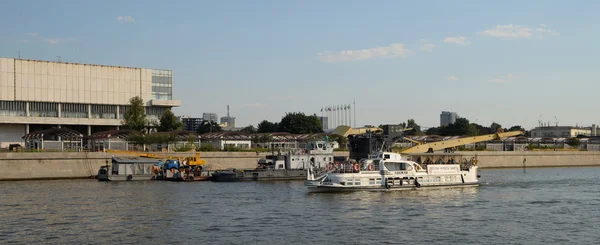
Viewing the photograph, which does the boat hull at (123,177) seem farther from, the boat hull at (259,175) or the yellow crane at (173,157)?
the boat hull at (259,175)

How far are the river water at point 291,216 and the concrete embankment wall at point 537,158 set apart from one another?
219 ft

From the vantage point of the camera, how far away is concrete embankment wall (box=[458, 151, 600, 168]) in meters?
141

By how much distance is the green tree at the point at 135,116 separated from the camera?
13162 centimetres

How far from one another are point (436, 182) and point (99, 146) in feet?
209

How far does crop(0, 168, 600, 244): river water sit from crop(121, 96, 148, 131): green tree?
5757cm

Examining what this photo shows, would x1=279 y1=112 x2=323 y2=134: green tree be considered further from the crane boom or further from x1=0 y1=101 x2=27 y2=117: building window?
the crane boom

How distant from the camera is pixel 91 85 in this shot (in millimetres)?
142125

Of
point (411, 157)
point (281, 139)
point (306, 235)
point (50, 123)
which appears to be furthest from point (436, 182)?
point (50, 123)

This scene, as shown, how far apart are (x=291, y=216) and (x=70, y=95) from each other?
10027 centimetres

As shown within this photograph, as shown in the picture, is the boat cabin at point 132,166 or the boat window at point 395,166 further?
the boat cabin at point 132,166

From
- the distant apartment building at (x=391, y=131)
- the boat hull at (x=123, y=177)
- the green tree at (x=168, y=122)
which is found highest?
the green tree at (x=168, y=122)

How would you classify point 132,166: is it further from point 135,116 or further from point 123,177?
point 135,116

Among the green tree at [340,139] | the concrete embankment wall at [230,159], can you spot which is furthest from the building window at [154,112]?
the concrete embankment wall at [230,159]

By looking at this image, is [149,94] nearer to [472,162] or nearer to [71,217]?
[472,162]
